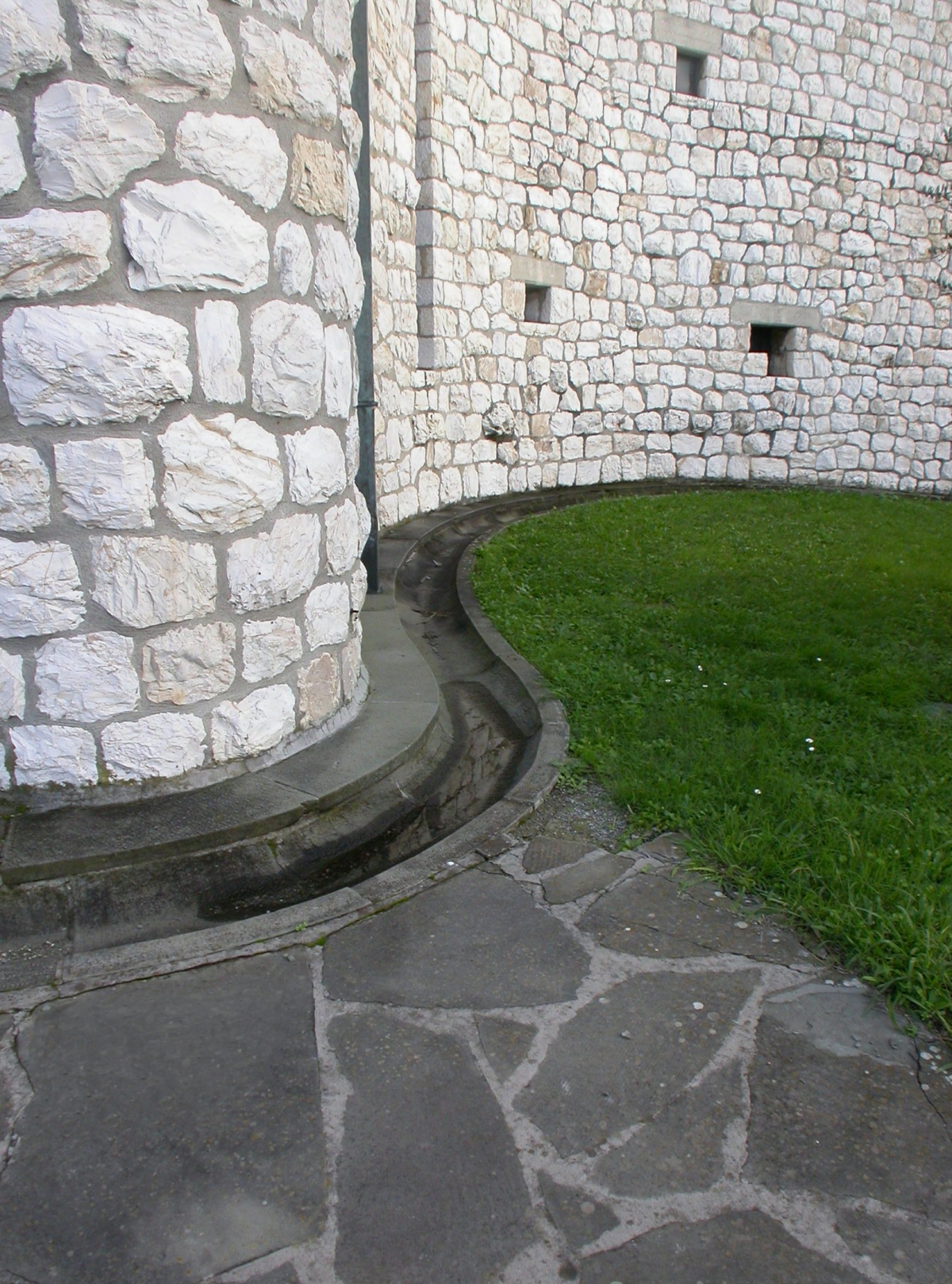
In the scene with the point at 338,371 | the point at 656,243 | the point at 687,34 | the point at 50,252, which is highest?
the point at 687,34

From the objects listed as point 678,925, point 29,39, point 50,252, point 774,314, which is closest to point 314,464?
point 50,252

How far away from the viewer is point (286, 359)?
112 inches

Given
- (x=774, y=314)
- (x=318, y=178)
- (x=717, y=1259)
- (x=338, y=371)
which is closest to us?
(x=717, y=1259)

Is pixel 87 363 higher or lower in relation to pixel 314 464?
higher

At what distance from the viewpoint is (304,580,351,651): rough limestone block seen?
3158 mm

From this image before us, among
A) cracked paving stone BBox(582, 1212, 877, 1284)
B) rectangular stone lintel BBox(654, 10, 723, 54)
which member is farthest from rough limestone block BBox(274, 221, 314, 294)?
rectangular stone lintel BBox(654, 10, 723, 54)

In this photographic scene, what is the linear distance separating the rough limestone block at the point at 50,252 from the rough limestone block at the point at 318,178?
652mm

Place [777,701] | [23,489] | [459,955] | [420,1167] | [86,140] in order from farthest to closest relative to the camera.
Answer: [777,701], [23,489], [86,140], [459,955], [420,1167]

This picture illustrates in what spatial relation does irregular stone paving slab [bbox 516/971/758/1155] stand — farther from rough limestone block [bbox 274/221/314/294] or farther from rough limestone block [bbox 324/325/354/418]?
rough limestone block [bbox 274/221/314/294]

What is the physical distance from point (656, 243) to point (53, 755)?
31.5 feet

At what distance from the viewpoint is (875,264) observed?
11953 mm

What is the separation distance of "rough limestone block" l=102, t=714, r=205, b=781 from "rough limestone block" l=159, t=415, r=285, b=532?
579 mm

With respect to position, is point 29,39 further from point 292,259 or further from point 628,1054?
point 628,1054

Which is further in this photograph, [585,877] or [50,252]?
[585,877]
